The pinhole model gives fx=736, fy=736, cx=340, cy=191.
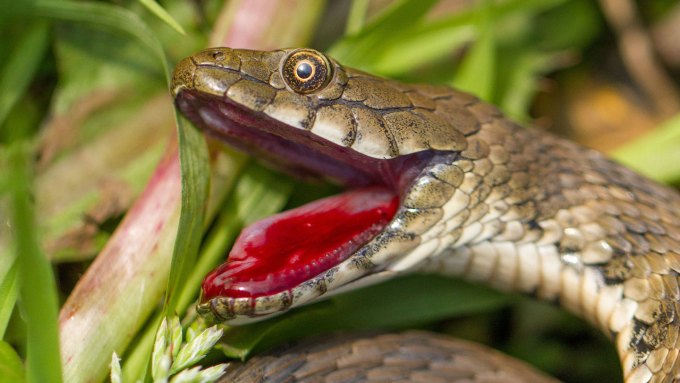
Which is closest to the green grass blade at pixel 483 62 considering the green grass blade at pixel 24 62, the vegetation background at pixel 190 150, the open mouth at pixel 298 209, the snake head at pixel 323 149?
the vegetation background at pixel 190 150

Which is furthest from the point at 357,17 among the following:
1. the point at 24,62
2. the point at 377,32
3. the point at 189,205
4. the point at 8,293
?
the point at 8,293

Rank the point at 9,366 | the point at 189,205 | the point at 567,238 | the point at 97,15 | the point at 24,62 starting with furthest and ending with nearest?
1. the point at 24,62
2. the point at 97,15
3. the point at 567,238
4. the point at 189,205
5. the point at 9,366

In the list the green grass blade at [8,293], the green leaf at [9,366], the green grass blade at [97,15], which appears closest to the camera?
the green leaf at [9,366]

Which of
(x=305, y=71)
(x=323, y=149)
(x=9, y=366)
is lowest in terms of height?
(x=9, y=366)

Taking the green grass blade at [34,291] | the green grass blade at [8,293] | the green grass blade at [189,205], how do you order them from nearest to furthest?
the green grass blade at [34,291] → the green grass blade at [8,293] → the green grass blade at [189,205]

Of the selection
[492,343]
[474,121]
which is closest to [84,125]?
[474,121]

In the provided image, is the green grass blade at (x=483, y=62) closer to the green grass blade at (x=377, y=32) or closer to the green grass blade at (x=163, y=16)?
the green grass blade at (x=377, y=32)

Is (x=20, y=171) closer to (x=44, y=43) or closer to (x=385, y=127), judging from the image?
(x=385, y=127)

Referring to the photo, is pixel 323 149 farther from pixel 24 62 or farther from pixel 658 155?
pixel 658 155
